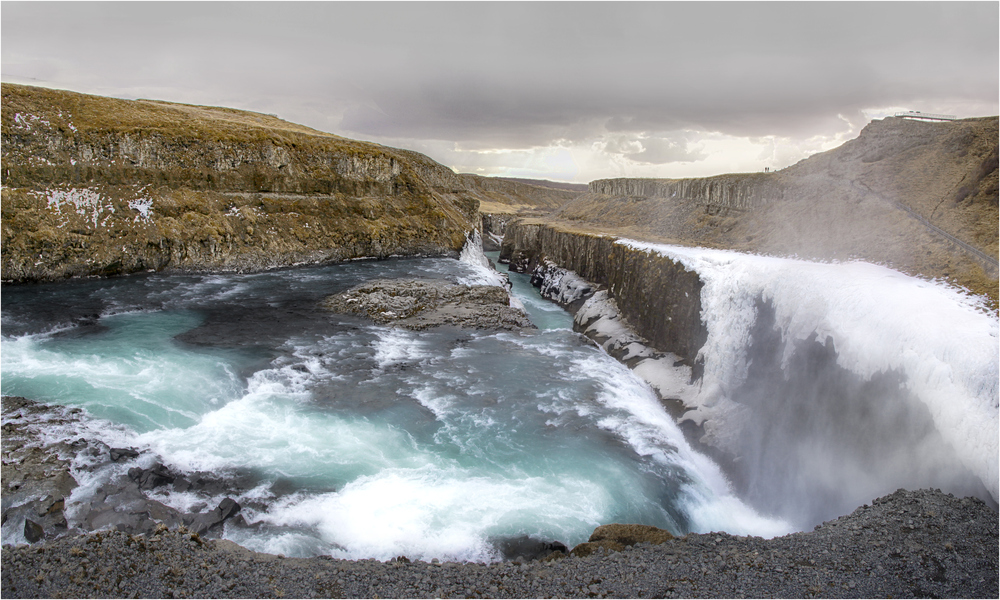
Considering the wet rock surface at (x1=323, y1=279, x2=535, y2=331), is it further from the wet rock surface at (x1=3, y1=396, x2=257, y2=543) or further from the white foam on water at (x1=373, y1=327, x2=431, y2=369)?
the wet rock surface at (x1=3, y1=396, x2=257, y2=543)

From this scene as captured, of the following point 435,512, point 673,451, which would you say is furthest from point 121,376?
point 673,451

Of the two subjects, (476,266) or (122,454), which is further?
(476,266)

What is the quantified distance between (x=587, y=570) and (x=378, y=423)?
9828 millimetres

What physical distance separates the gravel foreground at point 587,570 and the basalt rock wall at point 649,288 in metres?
11.7

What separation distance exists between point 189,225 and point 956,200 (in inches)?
1959

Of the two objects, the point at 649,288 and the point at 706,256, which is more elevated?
the point at 706,256

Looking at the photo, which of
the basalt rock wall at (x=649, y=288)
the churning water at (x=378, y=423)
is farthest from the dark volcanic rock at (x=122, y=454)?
the basalt rock wall at (x=649, y=288)

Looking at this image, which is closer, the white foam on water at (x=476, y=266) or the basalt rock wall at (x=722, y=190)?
Answer: the basalt rock wall at (x=722, y=190)

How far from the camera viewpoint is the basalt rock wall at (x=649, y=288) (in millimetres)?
21547

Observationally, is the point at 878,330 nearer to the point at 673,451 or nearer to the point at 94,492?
the point at 673,451

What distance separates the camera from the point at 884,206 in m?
23.0

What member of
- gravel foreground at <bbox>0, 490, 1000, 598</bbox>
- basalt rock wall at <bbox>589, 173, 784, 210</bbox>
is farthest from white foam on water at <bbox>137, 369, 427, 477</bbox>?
basalt rock wall at <bbox>589, 173, 784, 210</bbox>

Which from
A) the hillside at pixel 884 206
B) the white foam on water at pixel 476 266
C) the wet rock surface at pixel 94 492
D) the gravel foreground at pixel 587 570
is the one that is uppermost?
the hillside at pixel 884 206

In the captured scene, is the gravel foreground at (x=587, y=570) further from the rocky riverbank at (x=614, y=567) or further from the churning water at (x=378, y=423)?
the churning water at (x=378, y=423)
